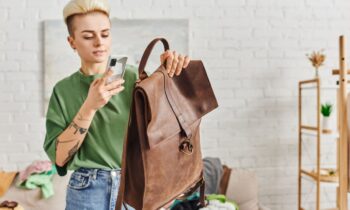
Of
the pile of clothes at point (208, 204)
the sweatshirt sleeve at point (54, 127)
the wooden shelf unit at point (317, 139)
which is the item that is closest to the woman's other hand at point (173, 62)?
the sweatshirt sleeve at point (54, 127)

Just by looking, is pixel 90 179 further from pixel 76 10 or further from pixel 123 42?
pixel 123 42

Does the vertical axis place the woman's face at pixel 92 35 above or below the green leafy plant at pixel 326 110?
above

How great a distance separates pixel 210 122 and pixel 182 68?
213 centimetres

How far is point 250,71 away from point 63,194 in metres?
1.69

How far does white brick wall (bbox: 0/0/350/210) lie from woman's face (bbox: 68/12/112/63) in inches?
79.2

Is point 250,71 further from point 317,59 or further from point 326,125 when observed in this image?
point 326,125

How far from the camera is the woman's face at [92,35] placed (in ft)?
3.41

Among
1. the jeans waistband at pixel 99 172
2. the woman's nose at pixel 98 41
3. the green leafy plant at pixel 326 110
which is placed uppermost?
the woman's nose at pixel 98 41

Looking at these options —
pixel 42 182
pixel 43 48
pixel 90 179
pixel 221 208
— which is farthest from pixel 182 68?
pixel 43 48

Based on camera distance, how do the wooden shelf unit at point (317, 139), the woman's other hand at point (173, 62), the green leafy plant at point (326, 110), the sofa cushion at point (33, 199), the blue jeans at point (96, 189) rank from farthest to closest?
the green leafy plant at point (326, 110), the wooden shelf unit at point (317, 139), the sofa cushion at point (33, 199), the blue jeans at point (96, 189), the woman's other hand at point (173, 62)

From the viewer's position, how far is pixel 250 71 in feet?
10.3

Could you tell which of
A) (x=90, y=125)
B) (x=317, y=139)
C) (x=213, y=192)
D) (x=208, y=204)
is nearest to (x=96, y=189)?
(x=90, y=125)

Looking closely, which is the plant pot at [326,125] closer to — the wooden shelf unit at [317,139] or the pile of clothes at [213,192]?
the wooden shelf unit at [317,139]

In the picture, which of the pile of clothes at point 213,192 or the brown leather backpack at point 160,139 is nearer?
the brown leather backpack at point 160,139
